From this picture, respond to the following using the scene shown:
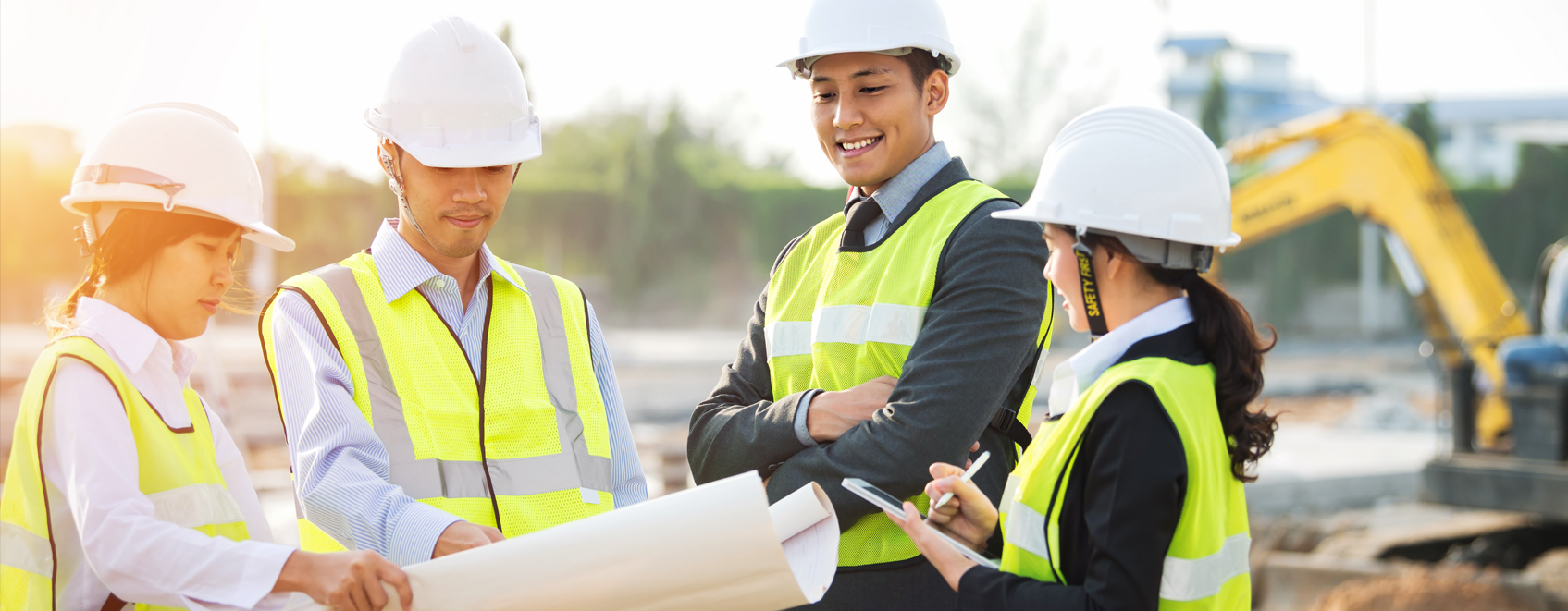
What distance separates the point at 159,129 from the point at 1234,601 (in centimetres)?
216

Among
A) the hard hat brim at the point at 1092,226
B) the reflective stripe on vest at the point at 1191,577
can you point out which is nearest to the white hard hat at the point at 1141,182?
the hard hat brim at the point at 1092,226

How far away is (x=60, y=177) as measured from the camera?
47.3 ft

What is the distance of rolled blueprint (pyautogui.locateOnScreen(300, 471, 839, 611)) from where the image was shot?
1.90 meters

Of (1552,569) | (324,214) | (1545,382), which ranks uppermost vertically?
(1545,382)

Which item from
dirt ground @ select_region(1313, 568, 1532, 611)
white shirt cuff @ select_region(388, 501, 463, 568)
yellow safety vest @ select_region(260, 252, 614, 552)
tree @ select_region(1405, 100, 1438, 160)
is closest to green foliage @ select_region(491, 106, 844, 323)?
tree @ select_region(1405, 100, 1438, 160)

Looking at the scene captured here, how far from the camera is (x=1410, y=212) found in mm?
9844

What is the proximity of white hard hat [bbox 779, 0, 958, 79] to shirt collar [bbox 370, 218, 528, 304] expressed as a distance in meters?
0.99

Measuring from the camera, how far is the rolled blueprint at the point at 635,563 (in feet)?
6.25

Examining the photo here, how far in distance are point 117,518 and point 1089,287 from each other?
1689 millimetres

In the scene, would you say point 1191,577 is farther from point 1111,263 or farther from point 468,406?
point 468,406

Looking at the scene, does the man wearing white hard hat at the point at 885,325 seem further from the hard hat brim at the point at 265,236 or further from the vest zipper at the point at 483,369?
the hard hat brim at the point at 265,236

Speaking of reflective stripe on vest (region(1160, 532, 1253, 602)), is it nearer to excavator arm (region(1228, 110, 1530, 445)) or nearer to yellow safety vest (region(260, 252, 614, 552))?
yellow safety vest (region(260, 252, 614, 552))

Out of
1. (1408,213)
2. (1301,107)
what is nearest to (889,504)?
(1408,213)

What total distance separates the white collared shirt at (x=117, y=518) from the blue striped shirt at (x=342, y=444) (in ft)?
0.52
